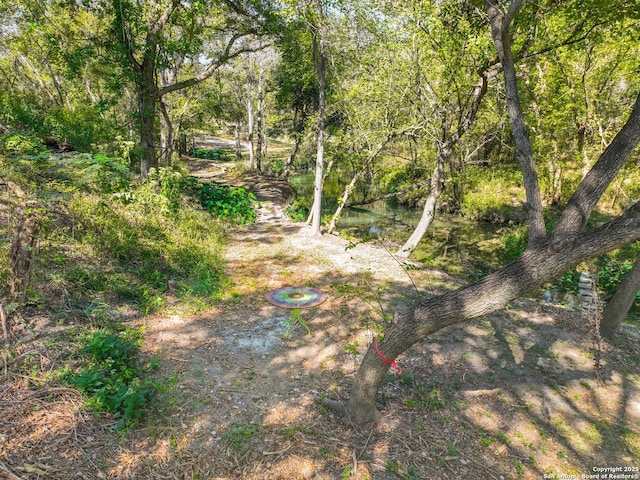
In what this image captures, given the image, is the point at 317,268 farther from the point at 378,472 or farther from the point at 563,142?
the point at 563,142

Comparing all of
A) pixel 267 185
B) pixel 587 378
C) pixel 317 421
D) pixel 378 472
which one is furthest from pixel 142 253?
pixel 267 185

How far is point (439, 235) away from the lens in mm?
13930

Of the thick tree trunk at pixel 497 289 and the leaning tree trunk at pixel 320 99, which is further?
the leaning tree trunk at pixel 320 99

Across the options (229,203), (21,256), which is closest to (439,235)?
(229,203)

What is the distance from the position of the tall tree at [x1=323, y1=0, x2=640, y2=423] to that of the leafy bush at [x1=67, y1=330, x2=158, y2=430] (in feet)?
6.97

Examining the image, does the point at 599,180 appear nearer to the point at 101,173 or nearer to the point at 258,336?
the point at 258,336

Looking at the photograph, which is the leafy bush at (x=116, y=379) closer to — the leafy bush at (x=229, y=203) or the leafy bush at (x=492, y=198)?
the leafy bush at (x=229, y=203)

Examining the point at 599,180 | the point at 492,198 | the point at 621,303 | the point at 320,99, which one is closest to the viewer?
the point at 599,180

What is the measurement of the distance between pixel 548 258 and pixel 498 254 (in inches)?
408

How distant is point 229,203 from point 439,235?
27.3ft

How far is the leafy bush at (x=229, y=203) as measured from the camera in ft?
35.8

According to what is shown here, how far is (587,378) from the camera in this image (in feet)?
14.2

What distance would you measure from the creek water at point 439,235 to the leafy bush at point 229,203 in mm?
3436

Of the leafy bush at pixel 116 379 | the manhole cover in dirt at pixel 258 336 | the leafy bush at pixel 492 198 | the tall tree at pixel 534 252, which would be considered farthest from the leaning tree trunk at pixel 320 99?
the leafy bush at pixel 492 198
